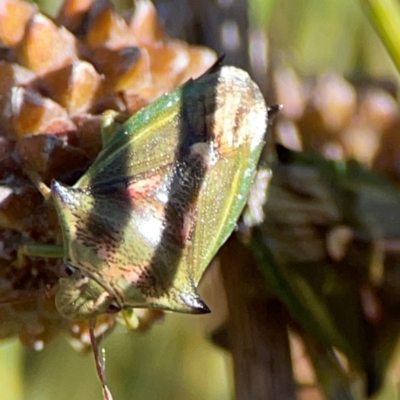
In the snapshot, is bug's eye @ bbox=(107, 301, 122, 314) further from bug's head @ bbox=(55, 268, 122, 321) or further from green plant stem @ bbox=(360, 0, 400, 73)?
green plant stem @ bbox=(360, 0, 400, 73)

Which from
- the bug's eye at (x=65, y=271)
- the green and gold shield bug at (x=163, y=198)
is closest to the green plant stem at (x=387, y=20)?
the green and gold shield bug at (x=163, y=198)

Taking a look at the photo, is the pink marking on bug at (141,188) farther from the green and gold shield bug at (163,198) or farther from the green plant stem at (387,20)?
the green plant stem at (387,20)

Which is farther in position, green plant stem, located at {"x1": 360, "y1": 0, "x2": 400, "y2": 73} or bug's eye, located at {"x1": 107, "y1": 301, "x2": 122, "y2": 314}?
bug's eye, located at {"x1": 107, "y1": 301, "x2": 122, "y2": 314}

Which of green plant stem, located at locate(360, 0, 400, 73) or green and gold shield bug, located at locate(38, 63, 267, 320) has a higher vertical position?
green plant stem, located at locate(360, 0, 400, 73)

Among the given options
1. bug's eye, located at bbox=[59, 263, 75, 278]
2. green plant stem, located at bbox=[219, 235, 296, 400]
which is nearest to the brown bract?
bug's eye, located at bbox=[59, 263, 75, 278]

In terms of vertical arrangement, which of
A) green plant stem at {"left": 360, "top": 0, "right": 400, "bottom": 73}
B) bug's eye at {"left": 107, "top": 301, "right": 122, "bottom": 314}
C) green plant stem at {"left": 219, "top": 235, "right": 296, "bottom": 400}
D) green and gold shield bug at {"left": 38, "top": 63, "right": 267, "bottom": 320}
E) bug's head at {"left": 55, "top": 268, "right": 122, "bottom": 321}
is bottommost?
green plant stem at {"left": 219, "top": 235, "right": 296, "bottom": 400}

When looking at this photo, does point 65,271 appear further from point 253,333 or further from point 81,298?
point 253,333

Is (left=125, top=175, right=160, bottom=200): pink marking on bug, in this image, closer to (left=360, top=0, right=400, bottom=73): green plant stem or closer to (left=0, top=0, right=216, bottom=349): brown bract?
(left=0, top=0, right=216, bottom=349): brown bract
